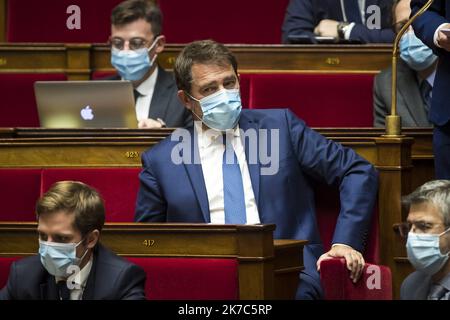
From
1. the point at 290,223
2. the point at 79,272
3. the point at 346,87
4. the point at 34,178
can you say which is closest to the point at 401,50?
the point at 346,87

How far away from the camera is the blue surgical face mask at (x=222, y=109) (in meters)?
1.81

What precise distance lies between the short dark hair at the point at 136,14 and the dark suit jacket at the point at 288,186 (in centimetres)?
65

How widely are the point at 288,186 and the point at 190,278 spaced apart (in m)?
0.30

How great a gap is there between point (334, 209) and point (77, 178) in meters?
0.46

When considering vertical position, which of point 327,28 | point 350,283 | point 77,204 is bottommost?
point 350,283

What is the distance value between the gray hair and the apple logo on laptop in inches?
33.8

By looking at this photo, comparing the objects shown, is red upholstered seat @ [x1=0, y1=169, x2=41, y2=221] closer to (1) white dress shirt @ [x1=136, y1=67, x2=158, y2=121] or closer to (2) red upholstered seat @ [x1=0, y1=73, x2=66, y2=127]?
(1) white dress shirt @ [x1=136, y1=67, x2=158, y2=121]

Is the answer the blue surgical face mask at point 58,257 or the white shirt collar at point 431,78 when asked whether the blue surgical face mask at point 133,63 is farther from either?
the blue surgical face mask at point 58,257

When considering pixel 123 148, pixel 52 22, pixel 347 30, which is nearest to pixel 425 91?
pixel 347 30

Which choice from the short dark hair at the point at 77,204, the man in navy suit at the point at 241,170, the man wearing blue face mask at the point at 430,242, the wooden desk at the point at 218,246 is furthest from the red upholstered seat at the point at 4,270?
the man wearing blue face mask at the point at 430,242

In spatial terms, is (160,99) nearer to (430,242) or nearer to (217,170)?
(217,170)

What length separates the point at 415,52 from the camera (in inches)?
Result: 86.5

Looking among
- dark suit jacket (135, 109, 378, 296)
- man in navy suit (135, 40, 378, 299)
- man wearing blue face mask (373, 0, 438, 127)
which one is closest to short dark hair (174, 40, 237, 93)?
man in navy suit (135, 40, 378, 299)

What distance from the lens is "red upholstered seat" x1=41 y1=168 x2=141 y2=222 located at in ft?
6.46
